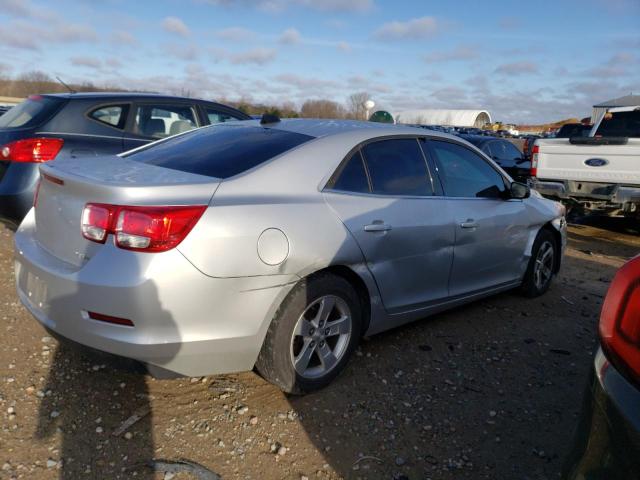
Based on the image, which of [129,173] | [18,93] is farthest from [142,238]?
[18,93]

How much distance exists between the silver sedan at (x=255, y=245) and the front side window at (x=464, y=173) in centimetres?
3

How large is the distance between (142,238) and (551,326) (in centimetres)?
350

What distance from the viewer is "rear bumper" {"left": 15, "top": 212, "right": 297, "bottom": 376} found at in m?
2.49

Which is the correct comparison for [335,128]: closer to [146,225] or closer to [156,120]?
[146,225]

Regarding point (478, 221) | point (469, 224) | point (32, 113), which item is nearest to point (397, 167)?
point (469, 224)

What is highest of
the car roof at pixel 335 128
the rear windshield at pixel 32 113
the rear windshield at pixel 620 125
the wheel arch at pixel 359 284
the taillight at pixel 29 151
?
the rear windshield at pixel 620 125

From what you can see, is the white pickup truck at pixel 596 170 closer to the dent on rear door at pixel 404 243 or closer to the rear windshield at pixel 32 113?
the dent on rear door at pixel 404 243

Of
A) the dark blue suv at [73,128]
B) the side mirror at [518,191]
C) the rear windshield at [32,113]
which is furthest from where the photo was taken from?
the rear windshield at [32,113]

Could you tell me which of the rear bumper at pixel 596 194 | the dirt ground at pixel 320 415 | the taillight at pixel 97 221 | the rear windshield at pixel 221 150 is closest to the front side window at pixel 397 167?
the rear windshield at pixel 221 150

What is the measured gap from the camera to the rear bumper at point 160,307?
2.49 metres

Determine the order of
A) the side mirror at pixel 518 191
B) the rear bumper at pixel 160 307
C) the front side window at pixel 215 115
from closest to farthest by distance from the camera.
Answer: the rear bumper at pixel 160 307
the side mirror at pixel 518 191
the front side window at pixel 215 115

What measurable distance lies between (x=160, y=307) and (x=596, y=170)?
753 cm

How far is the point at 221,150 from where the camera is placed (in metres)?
3.33

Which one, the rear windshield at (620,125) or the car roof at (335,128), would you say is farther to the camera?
the rear windshield at (620,125)
